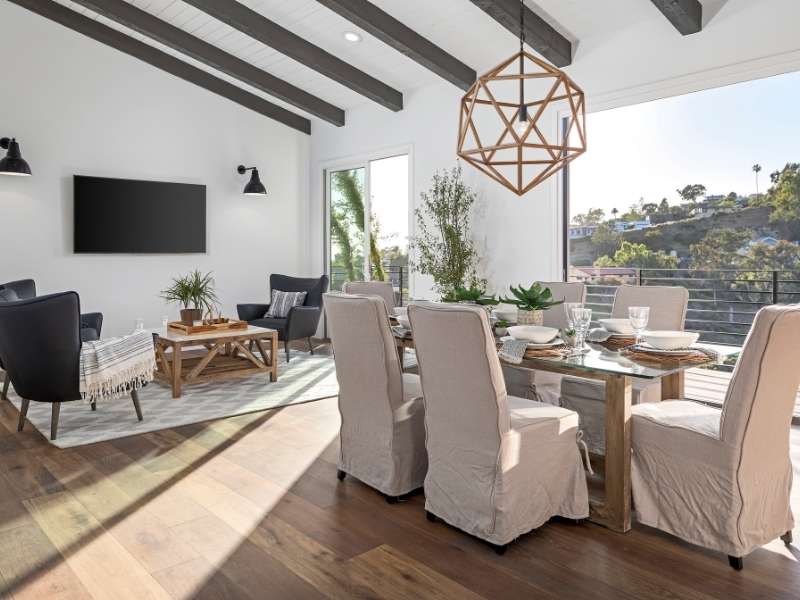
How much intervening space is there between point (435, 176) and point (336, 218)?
2126mm

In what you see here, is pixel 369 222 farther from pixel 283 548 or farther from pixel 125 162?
pixel 283 548

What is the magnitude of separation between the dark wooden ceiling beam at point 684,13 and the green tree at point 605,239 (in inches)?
60.8

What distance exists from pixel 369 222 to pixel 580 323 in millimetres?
5044

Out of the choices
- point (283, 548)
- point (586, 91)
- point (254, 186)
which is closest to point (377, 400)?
point (283, 548)

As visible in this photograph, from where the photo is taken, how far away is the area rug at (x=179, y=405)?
409 centimetres

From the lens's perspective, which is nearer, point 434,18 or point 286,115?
point 434,18

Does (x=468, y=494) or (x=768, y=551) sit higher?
(x=468, y=494)

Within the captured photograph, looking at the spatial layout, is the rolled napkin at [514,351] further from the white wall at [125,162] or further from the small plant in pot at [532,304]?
the white wall at [125,162]

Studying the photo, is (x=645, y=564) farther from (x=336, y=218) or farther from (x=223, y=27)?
(x=336, y=218)

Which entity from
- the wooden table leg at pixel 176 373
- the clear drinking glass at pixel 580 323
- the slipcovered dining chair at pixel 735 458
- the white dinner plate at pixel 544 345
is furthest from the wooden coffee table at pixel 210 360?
the slipcovered dining chair at pixel 735 458

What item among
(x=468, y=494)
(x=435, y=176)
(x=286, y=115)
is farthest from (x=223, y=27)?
(x=468, y=494)

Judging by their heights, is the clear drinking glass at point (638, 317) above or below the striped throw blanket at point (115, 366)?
above

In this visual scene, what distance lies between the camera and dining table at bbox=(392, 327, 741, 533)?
2.53 metres

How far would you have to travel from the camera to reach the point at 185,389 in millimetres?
5254
